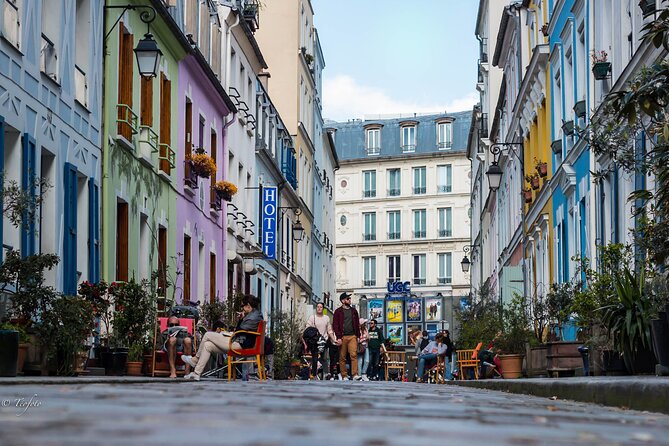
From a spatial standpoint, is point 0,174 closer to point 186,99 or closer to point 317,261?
point 186,99

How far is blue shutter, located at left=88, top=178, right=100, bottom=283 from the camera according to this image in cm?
1984

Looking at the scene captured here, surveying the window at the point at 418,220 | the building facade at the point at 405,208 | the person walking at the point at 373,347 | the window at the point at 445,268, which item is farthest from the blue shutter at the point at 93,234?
the window at the point at 418,220

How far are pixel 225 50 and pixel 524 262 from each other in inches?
396

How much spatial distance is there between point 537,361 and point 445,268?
226 ft

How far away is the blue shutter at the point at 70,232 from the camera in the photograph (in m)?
18.4

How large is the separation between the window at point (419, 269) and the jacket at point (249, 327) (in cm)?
7129

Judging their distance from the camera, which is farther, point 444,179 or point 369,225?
point 369,225

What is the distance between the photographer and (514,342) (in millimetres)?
23547

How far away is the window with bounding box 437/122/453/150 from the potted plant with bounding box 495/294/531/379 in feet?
221

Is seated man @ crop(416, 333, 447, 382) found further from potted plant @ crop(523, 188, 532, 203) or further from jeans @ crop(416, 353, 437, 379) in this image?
potted plant @ crop(523, 188, 532, 203)

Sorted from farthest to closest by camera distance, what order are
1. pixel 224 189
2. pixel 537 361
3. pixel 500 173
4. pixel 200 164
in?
pixel 224 189 → pixel 500 173 → pixel 200 164 → pixel 537 361

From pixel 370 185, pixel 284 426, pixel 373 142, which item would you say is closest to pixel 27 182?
pixel 284 426

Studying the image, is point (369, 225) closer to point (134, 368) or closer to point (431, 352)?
point (431, 352)

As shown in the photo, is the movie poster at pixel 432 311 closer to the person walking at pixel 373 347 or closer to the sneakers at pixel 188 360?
the person walking at pixel 373 347
